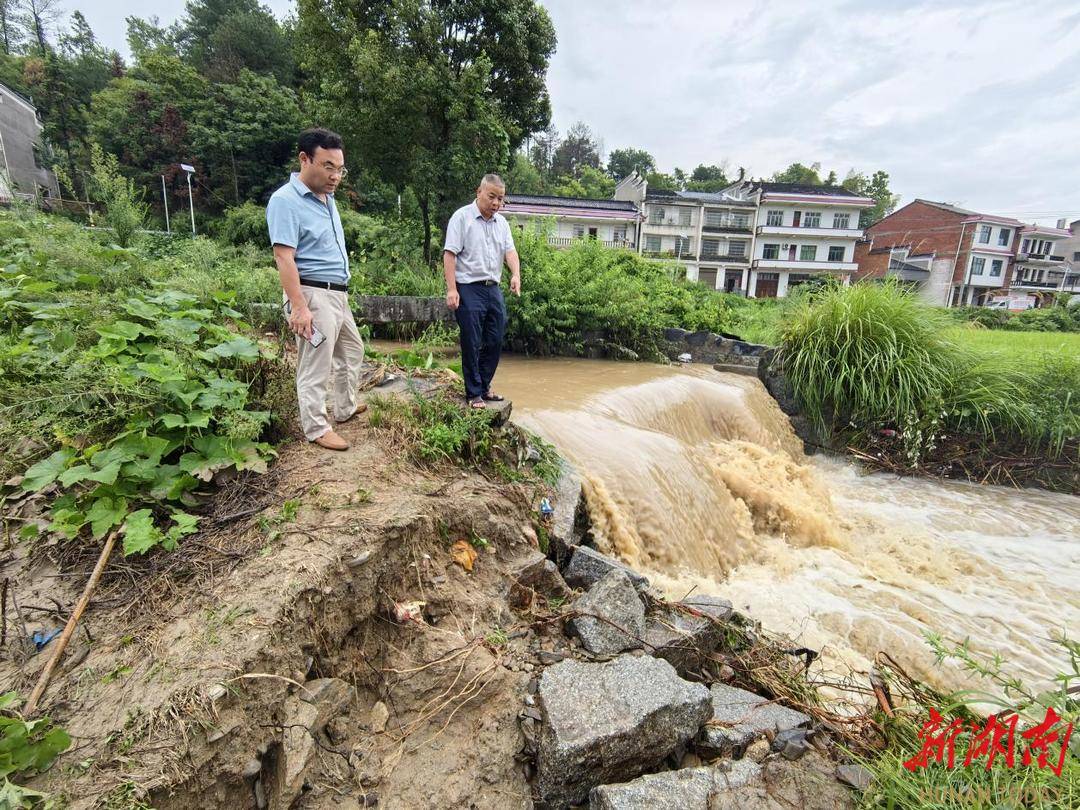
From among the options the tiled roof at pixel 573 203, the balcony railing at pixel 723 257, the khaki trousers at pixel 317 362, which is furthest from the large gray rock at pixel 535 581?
the balcony railing at pixel 723 257

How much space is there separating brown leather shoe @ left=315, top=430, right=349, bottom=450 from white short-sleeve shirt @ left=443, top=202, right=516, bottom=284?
1.46 meters

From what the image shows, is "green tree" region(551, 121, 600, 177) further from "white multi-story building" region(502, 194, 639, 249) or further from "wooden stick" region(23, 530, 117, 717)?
"wooden stick" region(23, 530, 117, 717)

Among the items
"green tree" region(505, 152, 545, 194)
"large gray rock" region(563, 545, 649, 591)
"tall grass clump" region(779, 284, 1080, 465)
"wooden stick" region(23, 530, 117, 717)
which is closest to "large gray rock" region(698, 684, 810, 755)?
"large gray rock" region(563, 545, 649, 591)

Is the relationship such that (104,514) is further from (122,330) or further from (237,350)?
(122,330)

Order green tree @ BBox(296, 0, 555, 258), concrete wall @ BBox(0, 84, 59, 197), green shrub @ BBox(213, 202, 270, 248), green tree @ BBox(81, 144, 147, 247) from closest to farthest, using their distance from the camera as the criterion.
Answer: green tree @ BBox(81, 144, 147, 247), green tree @ BBox(296, 0, 555, 258), green shrub @ BBox(213, 202, 270, 248), concrete wall @ BBox(0, 84, 59, 197)

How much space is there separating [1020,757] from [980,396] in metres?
6.57

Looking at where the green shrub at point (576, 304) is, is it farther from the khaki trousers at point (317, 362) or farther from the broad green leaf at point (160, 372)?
the broad green leaf at point (160, 372)

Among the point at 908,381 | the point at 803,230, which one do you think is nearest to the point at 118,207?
the point at 908,381

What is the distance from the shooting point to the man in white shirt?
3641 millimetres

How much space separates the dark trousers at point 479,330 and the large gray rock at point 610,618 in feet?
5.67

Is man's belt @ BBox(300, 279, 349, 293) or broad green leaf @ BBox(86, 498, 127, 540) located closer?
broad green leaf @ BBox(86, 498, 127, 540)

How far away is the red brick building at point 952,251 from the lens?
3334cm

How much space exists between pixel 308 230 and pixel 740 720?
317 cm

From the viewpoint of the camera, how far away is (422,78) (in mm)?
10844
